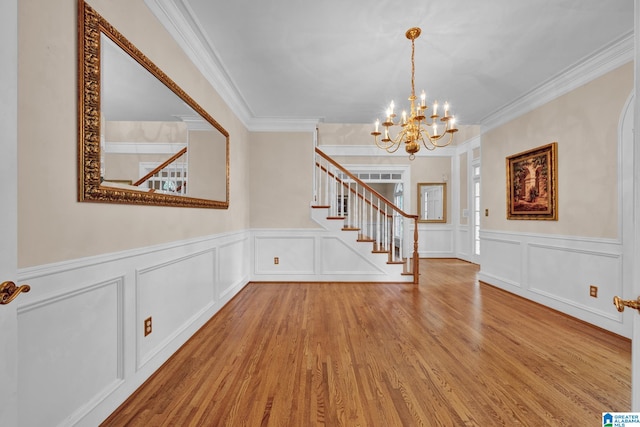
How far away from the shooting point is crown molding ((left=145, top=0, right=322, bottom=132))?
2.03 meters

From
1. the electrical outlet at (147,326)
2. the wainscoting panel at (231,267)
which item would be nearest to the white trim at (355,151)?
the wainscoting panel at (231,267)

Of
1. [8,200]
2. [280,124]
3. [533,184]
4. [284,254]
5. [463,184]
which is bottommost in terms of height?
[284,254]

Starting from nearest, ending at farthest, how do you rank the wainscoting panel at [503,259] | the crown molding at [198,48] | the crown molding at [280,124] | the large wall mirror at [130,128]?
1. the large wall mirror at [130,128]
2. the crown molding at [198,48]
3. the wainscoting panel at [503,259]
4. the crown molding at [280,124]

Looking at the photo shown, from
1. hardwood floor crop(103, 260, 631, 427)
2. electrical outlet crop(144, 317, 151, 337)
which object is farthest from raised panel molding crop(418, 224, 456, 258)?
electrical outlet crop(144, 317, 151, 337)

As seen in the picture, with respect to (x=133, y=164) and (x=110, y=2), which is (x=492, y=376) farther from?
(x=110, y=2)

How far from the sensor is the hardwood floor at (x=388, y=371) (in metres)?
1.55

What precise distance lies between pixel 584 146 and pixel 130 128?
4.22 m

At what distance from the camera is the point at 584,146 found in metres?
2.96

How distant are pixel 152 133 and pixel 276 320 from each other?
2099mm

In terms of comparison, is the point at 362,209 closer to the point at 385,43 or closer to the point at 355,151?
the point at 355,151

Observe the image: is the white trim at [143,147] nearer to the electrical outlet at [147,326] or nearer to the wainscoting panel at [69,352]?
the wainscoting panel at [69,352]

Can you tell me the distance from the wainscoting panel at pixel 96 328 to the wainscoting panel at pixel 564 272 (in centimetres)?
400

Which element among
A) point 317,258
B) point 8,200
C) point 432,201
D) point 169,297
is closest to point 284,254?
point 317,258

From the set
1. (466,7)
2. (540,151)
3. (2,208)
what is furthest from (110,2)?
(540,151)
